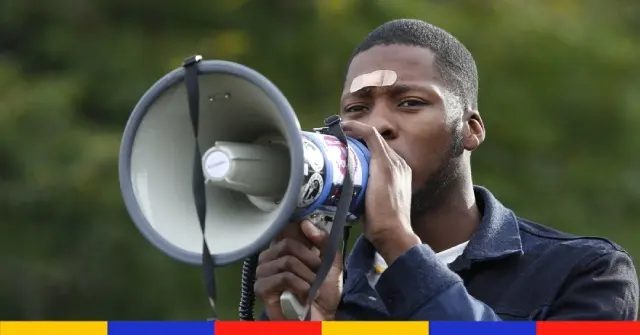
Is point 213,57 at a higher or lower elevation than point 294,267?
higher

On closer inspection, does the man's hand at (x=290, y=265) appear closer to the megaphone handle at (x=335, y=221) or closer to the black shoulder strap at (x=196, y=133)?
the megaphone handle at (x=335, y=221)

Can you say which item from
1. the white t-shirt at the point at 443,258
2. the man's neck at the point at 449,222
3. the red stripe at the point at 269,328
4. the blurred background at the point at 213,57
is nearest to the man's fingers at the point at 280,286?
the red stripe at the point at 269,328

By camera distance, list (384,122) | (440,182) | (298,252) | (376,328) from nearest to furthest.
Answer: (376,328) < (298,252) < (384,122) < (440,182)

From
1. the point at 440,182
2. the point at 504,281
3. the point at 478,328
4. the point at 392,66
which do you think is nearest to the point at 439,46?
the point at 392,66

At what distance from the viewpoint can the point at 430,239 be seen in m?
2.85

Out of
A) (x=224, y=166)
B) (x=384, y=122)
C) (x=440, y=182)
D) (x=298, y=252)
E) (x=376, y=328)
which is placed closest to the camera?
(x=224, y=166)

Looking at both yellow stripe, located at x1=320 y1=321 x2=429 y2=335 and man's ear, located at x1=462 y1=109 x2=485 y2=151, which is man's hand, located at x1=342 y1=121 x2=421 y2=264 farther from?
man's ear, located at x1=462 y1=109 x2=485 y2=151

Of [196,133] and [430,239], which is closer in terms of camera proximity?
[196,133]

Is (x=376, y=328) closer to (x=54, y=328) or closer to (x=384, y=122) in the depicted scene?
(x=384, y=122)

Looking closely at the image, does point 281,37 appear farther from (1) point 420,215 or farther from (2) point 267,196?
(2) point 267,196

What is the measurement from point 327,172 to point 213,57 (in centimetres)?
404

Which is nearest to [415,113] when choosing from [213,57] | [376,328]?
[376,328]

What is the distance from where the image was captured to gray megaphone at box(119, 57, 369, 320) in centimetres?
230

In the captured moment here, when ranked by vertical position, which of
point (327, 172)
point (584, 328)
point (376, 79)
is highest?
point (376, 79)
